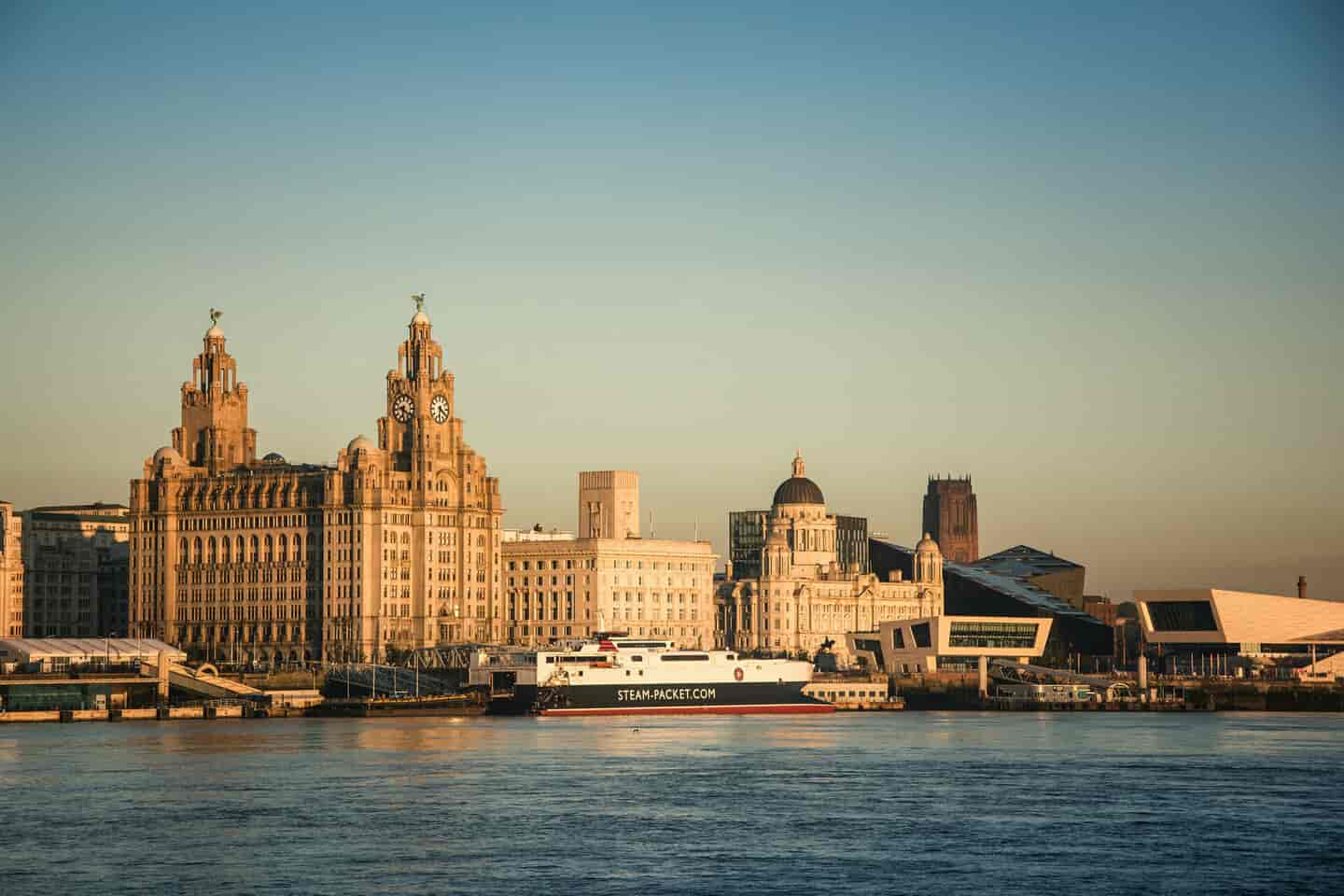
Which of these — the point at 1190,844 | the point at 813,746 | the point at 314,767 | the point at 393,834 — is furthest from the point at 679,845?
the point at 813,746

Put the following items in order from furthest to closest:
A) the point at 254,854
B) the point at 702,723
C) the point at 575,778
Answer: the point at 702,723, the point at 575,778, the point at 254,854

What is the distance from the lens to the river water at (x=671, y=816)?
92.4 metres

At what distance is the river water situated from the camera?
9244cm

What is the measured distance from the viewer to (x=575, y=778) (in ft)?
438

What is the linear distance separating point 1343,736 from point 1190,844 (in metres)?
80.4

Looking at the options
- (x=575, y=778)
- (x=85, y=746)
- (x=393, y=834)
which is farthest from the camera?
(x=85, y=746)

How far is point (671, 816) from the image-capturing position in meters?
114

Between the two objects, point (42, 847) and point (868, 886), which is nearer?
point (868, 886)

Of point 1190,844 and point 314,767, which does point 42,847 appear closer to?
point 314,767

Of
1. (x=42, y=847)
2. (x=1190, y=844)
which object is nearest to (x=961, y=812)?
(x=1190, y=844)

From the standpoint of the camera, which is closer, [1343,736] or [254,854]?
[254,854]

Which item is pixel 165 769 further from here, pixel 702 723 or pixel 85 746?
pixel 702 723

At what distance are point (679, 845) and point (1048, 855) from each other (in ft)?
54.2

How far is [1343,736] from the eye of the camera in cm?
17662
